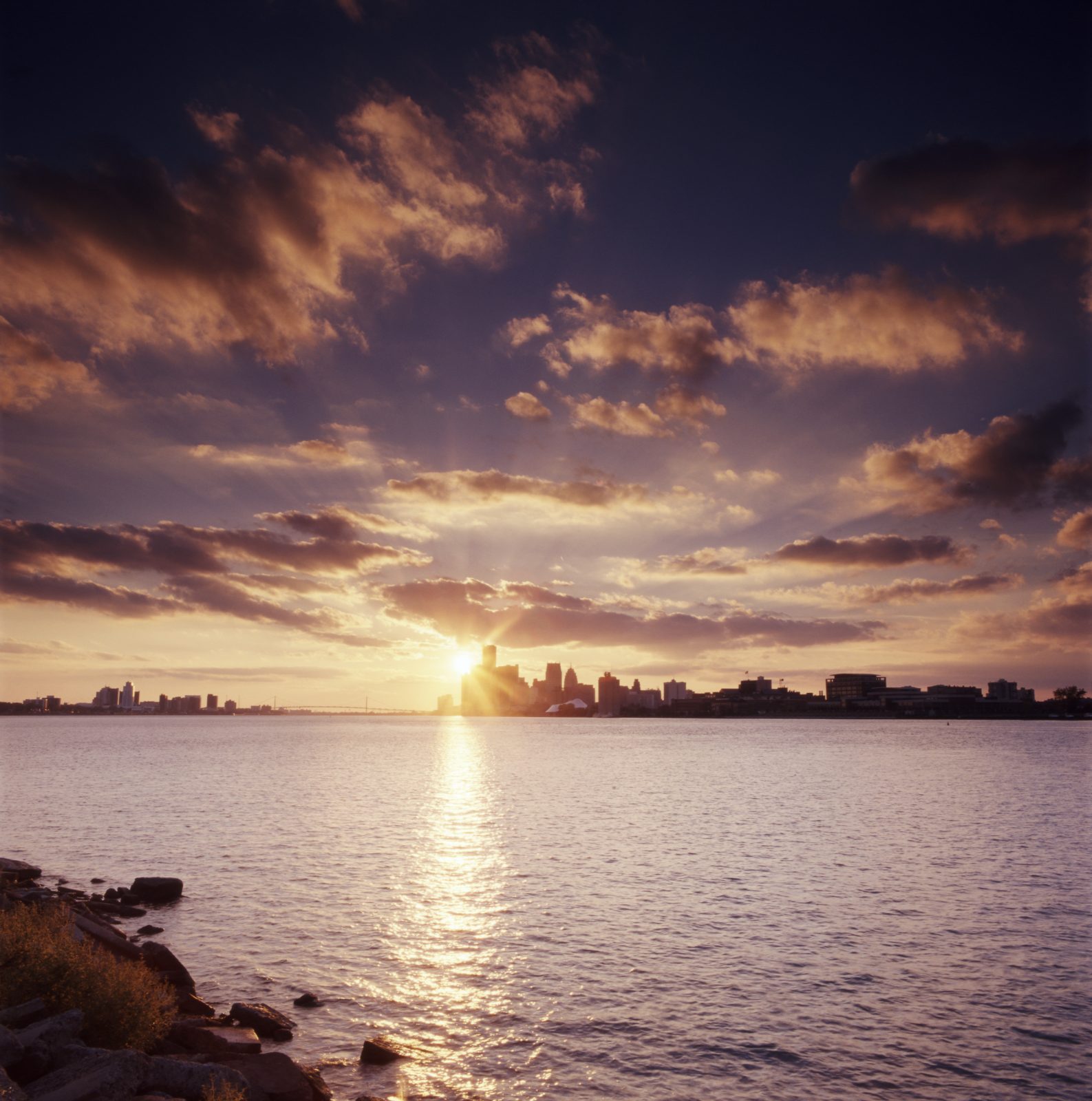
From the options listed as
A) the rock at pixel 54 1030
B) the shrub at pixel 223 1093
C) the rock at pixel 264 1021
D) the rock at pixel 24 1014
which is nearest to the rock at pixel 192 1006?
the rock at pixel 264 1021

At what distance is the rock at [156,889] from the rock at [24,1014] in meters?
27.6

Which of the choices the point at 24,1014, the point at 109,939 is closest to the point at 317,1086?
the point at 24,1014

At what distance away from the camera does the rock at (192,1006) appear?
88.6 ft

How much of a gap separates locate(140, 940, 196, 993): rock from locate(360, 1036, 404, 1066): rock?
9.00 m

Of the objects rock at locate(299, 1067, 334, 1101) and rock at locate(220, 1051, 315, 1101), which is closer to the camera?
rock at locate(220, 1051, 315, 1101)

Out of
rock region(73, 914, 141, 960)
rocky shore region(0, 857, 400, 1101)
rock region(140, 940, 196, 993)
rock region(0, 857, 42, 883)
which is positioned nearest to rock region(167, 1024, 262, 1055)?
rocky shore region(0, 857, 400, 1101)

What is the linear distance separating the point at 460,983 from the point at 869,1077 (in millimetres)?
16247

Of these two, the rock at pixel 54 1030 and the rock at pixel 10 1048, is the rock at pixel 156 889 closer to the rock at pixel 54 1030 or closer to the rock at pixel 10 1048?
the rock at pixel 54 1030

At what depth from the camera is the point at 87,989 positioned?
21141mm

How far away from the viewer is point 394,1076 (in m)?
23.5

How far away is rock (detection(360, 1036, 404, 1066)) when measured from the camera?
80.2 ft

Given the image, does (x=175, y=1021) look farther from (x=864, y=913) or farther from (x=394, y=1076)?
(x=864, y=913)

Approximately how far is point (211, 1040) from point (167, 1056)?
6.44 ft

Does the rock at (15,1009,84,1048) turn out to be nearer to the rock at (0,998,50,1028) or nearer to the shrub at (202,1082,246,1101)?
the rock at (0,998,50,1028)
